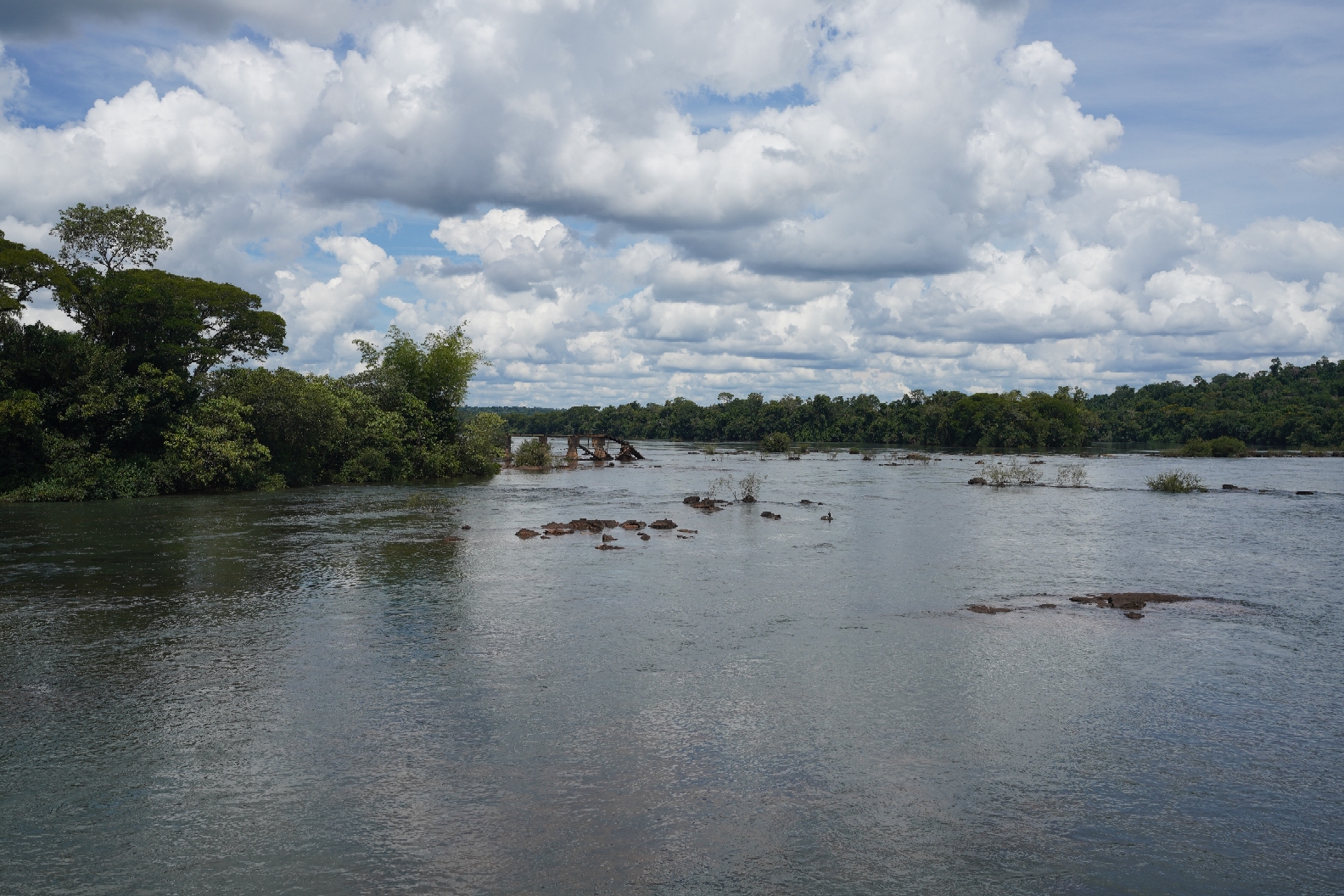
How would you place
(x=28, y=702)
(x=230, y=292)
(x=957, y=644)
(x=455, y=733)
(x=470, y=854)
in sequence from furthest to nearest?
(x=230, y=292), (x=957, y=644), (x=28, y=702), (x=455, y=733), (x=470, y=854)

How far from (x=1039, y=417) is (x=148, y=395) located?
11668cm

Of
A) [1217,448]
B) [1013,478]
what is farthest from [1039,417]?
[1013,478]

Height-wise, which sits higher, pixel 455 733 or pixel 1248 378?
pixel 1248 378

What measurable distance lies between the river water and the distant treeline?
92549 mm

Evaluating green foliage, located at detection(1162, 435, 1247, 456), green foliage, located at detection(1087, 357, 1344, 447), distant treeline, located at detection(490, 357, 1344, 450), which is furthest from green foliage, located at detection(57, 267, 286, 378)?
green foliage, located at detection(1087, 357, 1344, 447)

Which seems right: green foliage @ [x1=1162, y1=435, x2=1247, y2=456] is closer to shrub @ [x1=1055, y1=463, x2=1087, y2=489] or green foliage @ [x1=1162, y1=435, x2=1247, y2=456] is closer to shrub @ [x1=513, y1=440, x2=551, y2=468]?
shrub @ [x1=1055, y1=463, x2=1087, y2=489]

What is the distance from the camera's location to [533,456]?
72.1m

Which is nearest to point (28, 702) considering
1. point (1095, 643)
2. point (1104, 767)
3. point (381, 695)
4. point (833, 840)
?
point (381, 695)

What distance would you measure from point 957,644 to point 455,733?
899 centimetres

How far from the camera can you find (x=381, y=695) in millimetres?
12445

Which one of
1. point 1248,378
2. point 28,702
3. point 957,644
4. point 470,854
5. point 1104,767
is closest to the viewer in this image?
point 470,854

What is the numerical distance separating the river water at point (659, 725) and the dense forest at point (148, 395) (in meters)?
15.7

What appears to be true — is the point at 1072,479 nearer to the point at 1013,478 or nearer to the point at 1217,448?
the point at 1013,478

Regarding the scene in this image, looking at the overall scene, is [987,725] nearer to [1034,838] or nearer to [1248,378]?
[1034,838]
